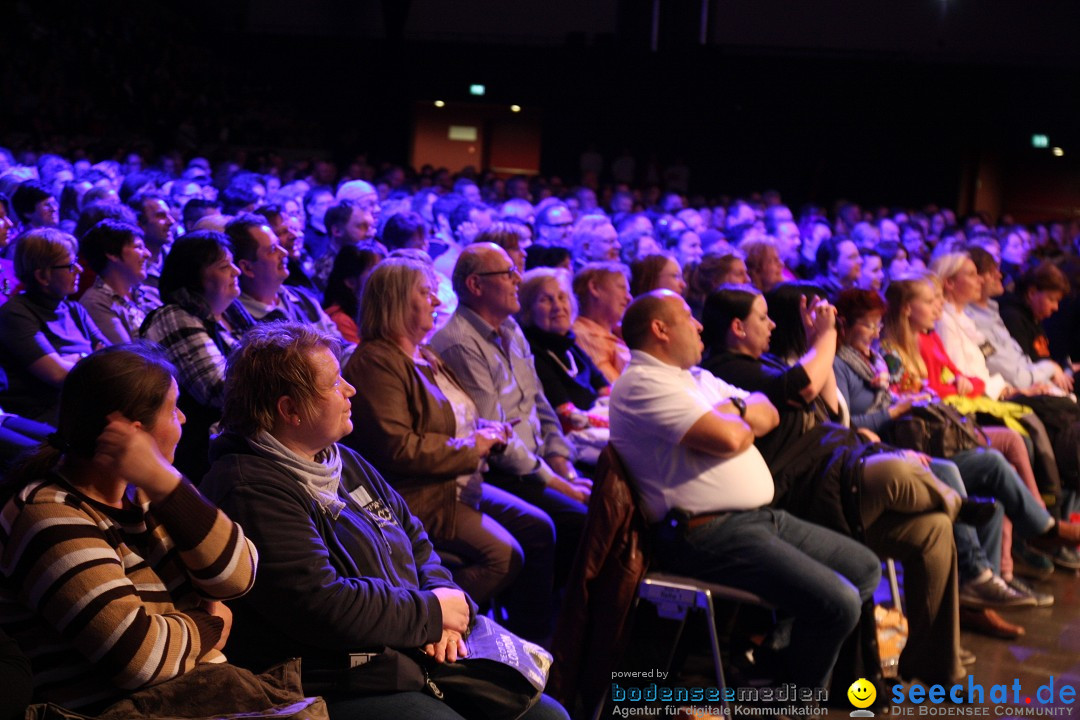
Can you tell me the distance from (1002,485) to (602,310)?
1829 millimetres

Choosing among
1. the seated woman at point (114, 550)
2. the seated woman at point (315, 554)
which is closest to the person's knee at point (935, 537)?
the seated woman at point (315, 554)

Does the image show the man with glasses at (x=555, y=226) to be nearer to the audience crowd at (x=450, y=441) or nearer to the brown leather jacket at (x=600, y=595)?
the audience crowd at (x=450, y=441)

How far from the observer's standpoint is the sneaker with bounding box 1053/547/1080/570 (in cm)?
513

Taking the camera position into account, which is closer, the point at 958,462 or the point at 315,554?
the point at 315,554

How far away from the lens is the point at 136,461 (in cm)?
179

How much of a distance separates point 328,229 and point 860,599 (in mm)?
3485

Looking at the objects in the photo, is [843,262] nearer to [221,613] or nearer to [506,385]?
[506,385]

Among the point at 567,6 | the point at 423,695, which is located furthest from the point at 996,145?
the point at 423,695

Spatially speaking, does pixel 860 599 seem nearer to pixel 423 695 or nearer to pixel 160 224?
pixel 423 695

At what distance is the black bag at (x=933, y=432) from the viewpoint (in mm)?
4477

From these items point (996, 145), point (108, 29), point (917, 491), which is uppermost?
point (108, 29)

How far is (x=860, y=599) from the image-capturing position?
3.30 m

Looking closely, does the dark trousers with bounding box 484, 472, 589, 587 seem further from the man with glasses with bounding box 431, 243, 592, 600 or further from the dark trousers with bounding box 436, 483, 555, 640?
the dark trousers with bounding box 436, 483, 555, 640

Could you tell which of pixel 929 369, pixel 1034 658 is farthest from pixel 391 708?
pixel 929 369
